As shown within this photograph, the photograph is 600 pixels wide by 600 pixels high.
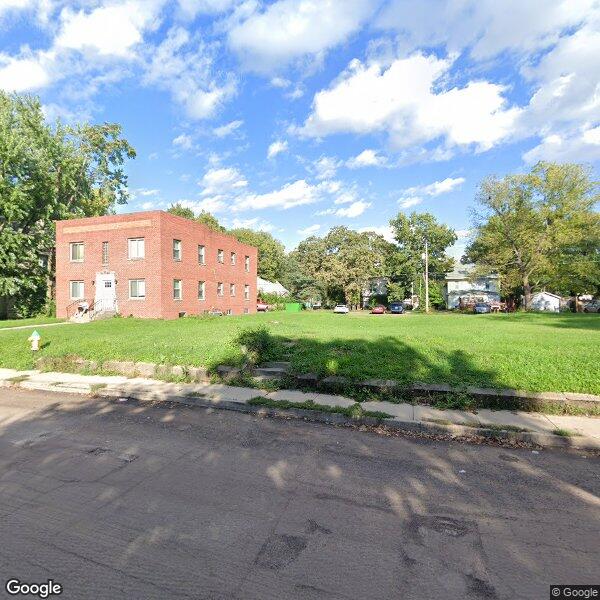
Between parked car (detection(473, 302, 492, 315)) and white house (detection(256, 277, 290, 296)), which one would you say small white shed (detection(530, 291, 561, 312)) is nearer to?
parked car (detection(473, 302, 492, 315))

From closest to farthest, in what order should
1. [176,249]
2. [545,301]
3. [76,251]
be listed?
[176,249] < [76,251] < [545,301]

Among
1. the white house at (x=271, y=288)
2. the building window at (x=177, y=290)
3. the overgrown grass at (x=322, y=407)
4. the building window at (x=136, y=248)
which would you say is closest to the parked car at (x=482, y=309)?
the white house at (x=271, y=288)

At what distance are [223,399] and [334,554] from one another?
16.5 ft

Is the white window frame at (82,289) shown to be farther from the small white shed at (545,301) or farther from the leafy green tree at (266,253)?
the small white shed at (545,301)

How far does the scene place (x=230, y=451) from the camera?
554cm

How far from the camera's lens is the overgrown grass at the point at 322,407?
682cm

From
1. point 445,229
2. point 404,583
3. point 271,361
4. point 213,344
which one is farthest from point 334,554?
point 445,229

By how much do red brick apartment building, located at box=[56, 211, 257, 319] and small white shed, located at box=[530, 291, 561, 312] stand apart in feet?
145

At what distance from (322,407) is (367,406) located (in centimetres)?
86

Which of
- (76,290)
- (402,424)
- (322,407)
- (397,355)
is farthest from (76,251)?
(402,424)

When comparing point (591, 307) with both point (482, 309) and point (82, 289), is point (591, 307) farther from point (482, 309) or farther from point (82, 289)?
point (82, 289)

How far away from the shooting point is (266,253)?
250 ft

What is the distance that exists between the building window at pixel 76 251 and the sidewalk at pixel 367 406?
894 inches

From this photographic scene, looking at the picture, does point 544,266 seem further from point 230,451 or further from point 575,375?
point 230,451
